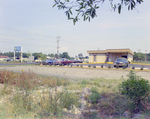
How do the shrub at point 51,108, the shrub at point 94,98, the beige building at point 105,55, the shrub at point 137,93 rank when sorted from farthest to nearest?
the beige building at point 105,55 < the shrub at point 94,98 < the shrub at point 137,93 < the shrub at point 51,108

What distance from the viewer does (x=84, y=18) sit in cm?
477

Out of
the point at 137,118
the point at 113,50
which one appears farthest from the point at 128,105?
the point at 113,50

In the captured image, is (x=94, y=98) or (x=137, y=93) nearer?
(x=137, y=93)

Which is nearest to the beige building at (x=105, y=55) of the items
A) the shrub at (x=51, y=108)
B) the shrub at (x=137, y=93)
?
the shrub at (x=137, y=93)

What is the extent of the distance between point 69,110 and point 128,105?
183cm

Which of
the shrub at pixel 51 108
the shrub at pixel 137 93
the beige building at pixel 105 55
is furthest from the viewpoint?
the beige building at pixel 105 55

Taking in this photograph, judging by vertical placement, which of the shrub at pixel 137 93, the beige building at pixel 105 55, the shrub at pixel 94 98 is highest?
the beige building at pixel 105 55

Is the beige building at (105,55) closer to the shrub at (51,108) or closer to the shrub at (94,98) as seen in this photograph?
the shrub at (94,98)

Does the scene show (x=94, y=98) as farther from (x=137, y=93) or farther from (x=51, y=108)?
(x=51, y=108)

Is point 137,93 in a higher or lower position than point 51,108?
higher

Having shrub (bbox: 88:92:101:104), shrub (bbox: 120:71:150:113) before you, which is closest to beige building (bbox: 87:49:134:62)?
shrub (bbox: 88:92:101:104)

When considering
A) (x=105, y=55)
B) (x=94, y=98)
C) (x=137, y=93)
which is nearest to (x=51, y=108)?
(x=94, y=98)

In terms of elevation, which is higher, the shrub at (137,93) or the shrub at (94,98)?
the shrub at (137,93)

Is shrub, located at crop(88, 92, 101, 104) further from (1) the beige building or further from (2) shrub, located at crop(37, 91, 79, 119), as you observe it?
(1) the beige building
